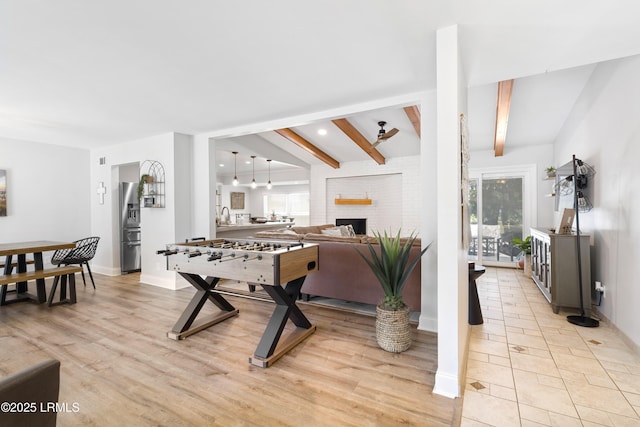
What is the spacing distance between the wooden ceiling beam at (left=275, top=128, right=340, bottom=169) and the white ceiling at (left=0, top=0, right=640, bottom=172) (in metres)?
1.93

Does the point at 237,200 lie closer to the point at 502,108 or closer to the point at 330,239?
the point at 330,239

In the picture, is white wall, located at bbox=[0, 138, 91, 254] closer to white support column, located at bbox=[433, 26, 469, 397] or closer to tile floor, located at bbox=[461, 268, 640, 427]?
white support column, located at bbox=[433, 26, 469, 397]

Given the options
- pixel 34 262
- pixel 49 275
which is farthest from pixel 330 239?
pixel 34 262

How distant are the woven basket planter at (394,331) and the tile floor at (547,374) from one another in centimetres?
51

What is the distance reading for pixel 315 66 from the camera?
8.32 ft

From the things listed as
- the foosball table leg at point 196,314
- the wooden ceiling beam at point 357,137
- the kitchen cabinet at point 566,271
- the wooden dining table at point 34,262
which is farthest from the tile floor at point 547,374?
the wooden dining table at point 34,262

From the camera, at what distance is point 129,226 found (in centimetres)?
559

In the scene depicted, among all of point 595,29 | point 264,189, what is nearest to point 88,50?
point 595,29

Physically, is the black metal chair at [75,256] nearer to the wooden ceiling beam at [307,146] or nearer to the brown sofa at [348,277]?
the brown sofa at [348,277]

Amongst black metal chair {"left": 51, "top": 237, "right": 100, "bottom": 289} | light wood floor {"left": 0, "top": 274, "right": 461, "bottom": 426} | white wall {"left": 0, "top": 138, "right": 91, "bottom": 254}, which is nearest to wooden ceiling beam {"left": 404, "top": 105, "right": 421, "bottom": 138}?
light wood floor {"left": 0, "top": 274, "right": 461, "bottom": 426}

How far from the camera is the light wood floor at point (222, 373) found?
5.75 feet

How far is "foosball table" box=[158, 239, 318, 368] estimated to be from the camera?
231 cm

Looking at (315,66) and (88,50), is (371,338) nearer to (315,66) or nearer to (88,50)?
(315,66)

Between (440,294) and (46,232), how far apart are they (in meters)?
6.47
